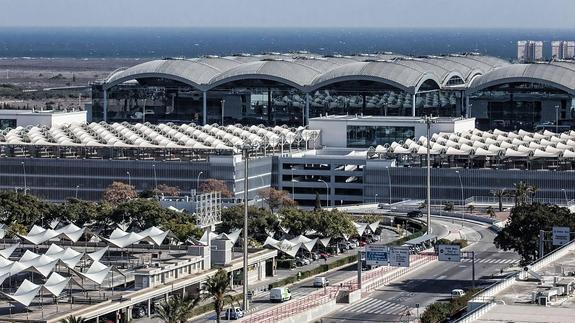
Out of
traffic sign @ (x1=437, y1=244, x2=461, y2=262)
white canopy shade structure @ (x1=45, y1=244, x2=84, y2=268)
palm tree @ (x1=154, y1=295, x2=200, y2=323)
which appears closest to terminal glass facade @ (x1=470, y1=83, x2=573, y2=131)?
traffic sign @ (x1=437, y1=244, x2=461, y2=262)

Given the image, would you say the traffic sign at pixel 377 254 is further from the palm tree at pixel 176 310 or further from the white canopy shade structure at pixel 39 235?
the white canopy shade structure at pixel 39 235

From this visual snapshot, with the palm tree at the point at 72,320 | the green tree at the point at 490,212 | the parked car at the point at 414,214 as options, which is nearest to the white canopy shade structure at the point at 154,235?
the palm tree at the point at 72,320

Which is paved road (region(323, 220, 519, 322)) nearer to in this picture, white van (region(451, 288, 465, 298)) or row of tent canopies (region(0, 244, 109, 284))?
white van (region(451, 288, 465, 298))

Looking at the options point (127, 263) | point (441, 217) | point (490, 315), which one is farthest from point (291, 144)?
point (490, 315)

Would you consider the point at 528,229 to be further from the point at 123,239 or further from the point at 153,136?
the point at 153,136

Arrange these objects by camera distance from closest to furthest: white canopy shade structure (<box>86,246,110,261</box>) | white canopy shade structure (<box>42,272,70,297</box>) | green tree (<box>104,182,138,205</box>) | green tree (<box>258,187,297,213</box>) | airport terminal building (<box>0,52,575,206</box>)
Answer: white canopy shade structure (<box>42,272,70,297</box>) < white canopy shade structure (<box>86,246,110,261</box>) < green tree (<box>104,182,138,205</box>) < green tree (<box>258,187,297,213</box>) < airport terminal building (<box>0,52,575,206</box>)
